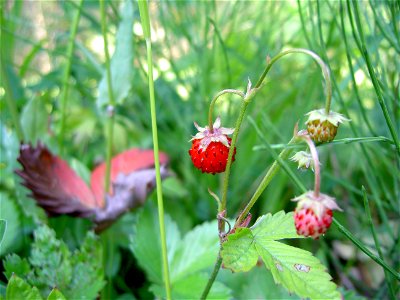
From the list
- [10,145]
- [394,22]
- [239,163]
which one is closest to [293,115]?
[239,163]

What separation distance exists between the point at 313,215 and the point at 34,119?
65 centimetres

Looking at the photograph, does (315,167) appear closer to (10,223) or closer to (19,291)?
(19,291)

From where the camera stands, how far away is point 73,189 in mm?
826

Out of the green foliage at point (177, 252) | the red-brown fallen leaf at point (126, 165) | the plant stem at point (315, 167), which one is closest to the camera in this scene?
the plant stem at point (315, 167)

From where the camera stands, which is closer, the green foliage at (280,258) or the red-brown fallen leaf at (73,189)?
the green foliage at (280,258)

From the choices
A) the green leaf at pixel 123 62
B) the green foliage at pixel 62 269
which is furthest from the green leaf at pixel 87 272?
the green leaf at pixel 123 62

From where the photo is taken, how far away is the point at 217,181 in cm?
111

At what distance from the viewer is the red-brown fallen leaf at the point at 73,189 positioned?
76cm

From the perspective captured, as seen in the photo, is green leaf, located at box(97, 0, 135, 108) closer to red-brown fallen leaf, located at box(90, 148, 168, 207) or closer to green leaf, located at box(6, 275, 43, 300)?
red-brown fallen leaf, located at box(90, 148, 168, 207)

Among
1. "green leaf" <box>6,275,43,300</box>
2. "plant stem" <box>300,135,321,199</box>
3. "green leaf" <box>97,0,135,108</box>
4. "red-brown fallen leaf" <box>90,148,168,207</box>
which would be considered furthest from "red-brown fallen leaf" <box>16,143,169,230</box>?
"plant stem" <box>300,135,321,199</box>

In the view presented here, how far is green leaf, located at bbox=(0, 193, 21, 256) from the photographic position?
72 centimetres

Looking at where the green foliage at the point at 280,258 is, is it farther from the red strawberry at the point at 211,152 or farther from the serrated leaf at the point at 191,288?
the serrated leaf at the point at 191,288

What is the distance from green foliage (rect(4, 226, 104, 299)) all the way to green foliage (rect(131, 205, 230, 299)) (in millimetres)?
91

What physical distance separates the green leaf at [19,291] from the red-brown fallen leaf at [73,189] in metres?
0.24
